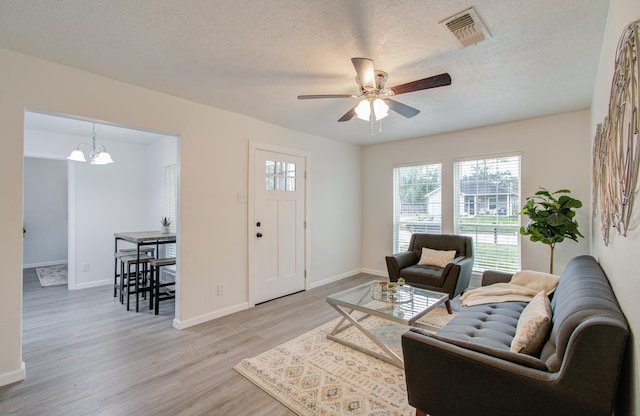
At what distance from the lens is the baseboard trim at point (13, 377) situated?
7.10ft

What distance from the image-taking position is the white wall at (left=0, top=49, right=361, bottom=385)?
88.0 inches

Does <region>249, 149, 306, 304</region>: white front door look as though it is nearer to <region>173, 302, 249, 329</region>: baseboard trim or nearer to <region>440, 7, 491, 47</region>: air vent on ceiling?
<region>173, 302, 249, 329</region>: baseboard trim

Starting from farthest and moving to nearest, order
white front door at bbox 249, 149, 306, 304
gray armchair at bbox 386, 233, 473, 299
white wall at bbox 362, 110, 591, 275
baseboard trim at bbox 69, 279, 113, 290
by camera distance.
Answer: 1. baseboard trim at bbox 69, 279, 113, 290
2. white front door at bbox 249, 149, 306, 304
3. white wall at bbox 362, 110, 591, 275
4. gray armchair at bbox 386, 233, 473, 299

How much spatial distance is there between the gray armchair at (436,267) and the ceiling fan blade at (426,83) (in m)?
2.24

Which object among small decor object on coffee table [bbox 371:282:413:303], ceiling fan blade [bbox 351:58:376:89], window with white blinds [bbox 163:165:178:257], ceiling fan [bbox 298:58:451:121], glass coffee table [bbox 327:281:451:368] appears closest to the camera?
ceiling fan blade [bbox 351:58:376:89]

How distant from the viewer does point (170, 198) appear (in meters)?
5.06

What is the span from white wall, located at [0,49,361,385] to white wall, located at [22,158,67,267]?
10.0ft

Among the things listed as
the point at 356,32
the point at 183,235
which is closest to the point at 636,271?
the point at 356,32

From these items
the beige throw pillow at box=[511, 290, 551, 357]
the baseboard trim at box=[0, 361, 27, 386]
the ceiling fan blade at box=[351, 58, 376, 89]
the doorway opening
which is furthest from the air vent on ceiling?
the baseboard trim at box=[0, 361, 27, 386]

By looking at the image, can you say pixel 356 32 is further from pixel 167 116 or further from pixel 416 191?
pixel 416 191

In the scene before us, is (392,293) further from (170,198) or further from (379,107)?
(170,198)

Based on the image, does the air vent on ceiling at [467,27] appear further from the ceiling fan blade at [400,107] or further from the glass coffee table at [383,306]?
the glass coffee table at [383,306]

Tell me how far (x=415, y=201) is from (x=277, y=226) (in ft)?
8.05

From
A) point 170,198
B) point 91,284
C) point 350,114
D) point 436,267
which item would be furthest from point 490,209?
point 91,284
